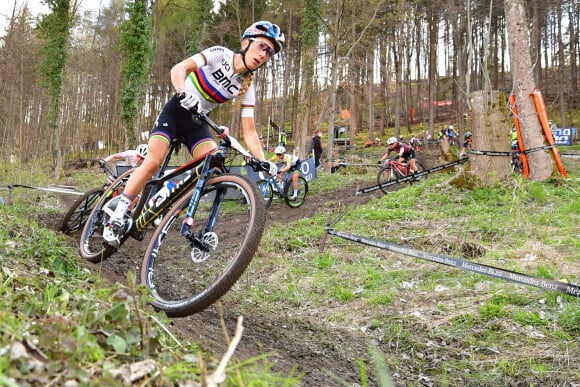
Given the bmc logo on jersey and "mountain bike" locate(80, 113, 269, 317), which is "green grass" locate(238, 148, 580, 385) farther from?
the bmc logo on jersey

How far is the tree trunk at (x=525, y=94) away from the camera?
9148mm

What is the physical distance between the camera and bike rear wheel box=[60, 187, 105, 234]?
6.38m

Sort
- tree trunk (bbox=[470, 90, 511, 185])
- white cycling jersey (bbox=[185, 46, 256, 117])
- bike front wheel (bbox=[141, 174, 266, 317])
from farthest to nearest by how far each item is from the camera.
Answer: tree trunk (bbox=[470, 90, 511, 185]) < white cycling jersey (bbox=[185, 46, 256, 117]) < bike front wheel (bbox=[141, 174, 266, 317])

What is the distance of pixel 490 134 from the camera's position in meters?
8.66

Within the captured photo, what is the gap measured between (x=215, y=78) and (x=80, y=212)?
3954 millimetres

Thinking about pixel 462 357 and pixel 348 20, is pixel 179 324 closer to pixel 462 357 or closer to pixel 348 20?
pixel 462 357

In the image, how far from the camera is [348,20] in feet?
68.2

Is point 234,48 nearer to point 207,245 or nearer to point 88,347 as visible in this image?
point 207,245

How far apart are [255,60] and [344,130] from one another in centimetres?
4011

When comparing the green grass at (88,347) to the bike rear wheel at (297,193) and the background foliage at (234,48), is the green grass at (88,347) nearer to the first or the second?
the background foliage at (234,48)

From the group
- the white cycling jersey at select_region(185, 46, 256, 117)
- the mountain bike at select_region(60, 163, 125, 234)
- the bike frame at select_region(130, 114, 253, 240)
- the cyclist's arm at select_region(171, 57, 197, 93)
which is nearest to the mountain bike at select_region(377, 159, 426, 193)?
the mountain bike at select_region(60, 163, 125, 234)

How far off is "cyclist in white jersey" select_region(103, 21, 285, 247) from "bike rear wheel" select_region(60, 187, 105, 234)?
9.42 ft

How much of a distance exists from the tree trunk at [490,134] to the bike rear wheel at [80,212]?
23.2 ft

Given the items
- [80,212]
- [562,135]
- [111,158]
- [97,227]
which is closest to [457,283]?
[97,227]
